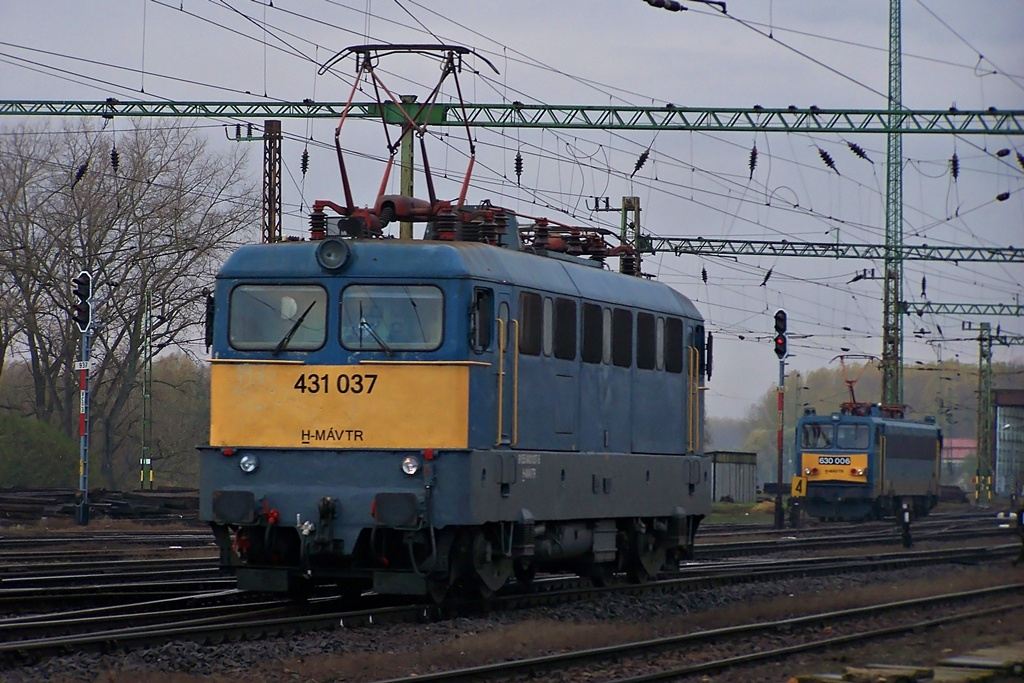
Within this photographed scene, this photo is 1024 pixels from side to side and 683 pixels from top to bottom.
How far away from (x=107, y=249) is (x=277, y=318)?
117 ft

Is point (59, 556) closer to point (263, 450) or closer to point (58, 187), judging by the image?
point (263, 450)

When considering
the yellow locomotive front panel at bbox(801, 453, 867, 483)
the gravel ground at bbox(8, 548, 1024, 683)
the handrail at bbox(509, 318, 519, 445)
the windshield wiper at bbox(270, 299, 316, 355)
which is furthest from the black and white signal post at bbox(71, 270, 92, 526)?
the yellow locomotive front panel at bbox(801, 453, 867, 483)

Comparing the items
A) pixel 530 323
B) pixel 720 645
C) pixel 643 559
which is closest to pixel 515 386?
pixel 530 323

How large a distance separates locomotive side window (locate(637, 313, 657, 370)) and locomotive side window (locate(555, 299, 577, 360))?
1.77 m

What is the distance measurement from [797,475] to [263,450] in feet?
110

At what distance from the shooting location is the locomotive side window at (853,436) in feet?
147

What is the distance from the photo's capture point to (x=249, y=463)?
14.1m

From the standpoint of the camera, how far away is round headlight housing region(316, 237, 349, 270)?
46.7 ft

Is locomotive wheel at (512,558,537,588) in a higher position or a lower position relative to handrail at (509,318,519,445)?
lower

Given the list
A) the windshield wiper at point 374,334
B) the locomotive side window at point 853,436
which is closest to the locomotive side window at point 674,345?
the windshield wiper at point 374,334

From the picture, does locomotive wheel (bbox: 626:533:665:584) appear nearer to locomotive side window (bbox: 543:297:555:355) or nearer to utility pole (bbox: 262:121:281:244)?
locomotive side window (bbox: 543:297:555:355)

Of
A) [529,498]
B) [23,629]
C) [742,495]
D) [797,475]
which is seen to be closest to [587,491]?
[529,498]

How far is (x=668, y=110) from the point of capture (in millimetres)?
34562

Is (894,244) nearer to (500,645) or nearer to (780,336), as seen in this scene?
(780,336)
